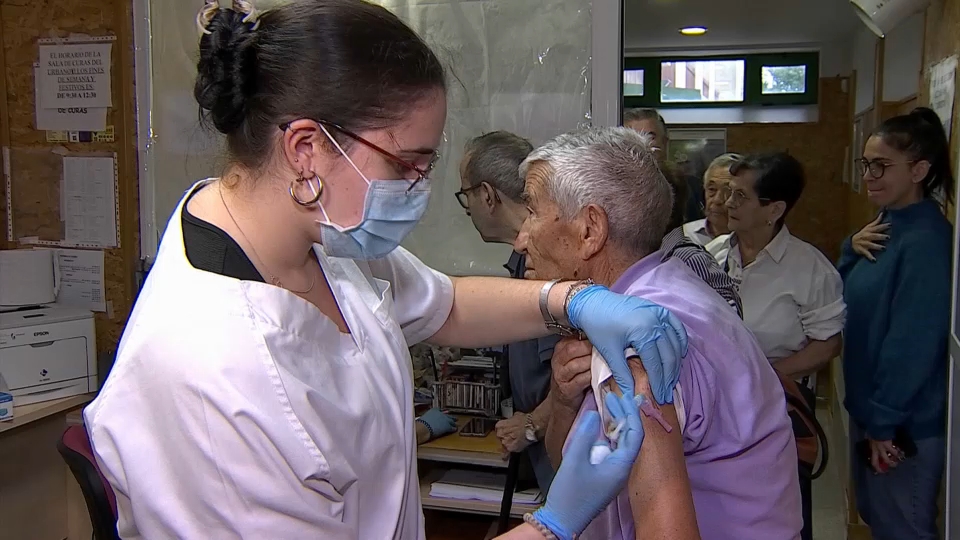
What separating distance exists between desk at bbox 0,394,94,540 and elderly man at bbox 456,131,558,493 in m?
1.53

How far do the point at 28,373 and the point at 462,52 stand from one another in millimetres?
1735

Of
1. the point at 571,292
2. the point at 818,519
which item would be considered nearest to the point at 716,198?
the point at 818,519

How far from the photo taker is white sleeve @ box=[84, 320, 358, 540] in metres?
0.84

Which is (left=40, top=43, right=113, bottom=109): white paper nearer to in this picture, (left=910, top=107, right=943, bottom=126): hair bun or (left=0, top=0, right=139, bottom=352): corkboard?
(left=0, top=0, right=139, bottom=352): corkboard

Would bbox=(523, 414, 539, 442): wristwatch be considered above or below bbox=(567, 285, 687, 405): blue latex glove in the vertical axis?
below

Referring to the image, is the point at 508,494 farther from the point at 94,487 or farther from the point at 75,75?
the point at 75,75

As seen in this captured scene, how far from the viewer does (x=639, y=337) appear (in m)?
1.02

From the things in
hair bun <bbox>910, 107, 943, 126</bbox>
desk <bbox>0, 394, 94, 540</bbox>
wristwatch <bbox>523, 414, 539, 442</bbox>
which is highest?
hair bun <bbox>910, 107, 943, 126</bbox>

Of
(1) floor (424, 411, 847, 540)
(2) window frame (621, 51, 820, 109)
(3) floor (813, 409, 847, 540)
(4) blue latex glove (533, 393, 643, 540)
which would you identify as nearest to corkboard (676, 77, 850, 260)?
(2) window frame (621, 51, 820, 109)

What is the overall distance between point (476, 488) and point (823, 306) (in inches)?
50.4

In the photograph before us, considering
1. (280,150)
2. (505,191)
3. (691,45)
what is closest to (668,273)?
(280,150)

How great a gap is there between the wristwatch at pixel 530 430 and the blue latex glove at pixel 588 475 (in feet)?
3.36

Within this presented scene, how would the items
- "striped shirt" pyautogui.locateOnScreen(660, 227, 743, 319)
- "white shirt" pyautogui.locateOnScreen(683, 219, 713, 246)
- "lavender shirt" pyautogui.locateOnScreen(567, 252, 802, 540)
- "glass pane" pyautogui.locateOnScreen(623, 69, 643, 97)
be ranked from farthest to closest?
"glass pane" pyautogui.locateOnScreen(623, 69, 643, 97) → "white shirt" pyautogui.locateOnScreen(683, 219, 713, 246) → "striped shirt" pyautogui.locateOnScreen(660, 227, 743, 319) → "lavender shirt" pyautogui.locateOnScreen(567, 252, 802, 540)

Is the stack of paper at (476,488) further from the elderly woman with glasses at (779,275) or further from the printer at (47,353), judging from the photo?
the printer at (47,353)
